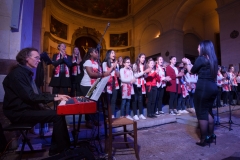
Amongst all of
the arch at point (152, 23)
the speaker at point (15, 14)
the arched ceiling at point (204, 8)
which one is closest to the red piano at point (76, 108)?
the speaker at point (15, 14)

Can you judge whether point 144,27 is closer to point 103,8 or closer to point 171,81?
point 103,8

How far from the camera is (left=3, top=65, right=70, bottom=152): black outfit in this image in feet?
7.08

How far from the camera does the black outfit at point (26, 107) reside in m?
2.16

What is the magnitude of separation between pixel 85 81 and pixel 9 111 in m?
1.53

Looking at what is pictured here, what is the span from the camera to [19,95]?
219cm

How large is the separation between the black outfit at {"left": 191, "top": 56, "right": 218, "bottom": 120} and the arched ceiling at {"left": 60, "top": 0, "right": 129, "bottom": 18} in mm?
15672

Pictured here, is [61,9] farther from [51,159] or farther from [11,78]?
[51,159]

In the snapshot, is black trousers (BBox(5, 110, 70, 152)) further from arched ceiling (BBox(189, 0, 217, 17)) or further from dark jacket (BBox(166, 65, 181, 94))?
arched ceiling (BBox(189, 0, 217, 17))

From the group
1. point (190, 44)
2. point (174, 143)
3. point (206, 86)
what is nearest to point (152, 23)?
point (190, 44)

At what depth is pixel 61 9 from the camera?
14117 mm

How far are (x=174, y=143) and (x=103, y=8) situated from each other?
1721cm

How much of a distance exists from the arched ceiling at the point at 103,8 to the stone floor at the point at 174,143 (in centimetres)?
1528

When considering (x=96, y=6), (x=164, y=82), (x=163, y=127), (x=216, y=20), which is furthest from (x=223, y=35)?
(x=96, y=6)

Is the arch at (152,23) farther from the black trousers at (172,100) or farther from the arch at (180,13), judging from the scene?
the black trousers at (172,100)
